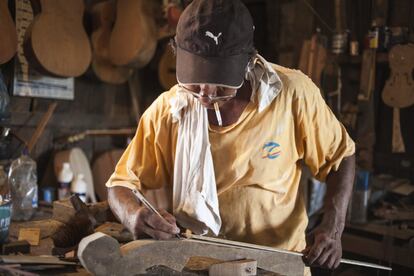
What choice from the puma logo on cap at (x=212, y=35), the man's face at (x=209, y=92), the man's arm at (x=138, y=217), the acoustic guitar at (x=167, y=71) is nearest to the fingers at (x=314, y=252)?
the man's arm at (x=138, y=217)

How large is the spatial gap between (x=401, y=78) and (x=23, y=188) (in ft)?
8.09

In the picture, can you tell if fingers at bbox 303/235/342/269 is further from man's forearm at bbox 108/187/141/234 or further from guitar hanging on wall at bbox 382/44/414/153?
guitar hanging on wall at bbox 382/44/414/153

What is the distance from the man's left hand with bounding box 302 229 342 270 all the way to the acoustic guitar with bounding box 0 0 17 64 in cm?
198

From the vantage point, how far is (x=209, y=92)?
1.49 m

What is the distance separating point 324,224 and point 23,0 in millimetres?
2339

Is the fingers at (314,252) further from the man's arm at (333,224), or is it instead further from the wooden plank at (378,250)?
the wooden plank at (378,250)

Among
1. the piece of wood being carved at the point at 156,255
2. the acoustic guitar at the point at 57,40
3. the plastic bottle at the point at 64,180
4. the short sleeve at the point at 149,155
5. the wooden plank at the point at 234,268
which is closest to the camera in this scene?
the piece of wood being carved at the point at 156,255

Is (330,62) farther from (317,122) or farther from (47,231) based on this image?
(47,231)

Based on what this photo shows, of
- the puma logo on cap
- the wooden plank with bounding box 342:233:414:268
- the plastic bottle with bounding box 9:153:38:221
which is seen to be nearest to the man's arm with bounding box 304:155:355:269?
the puma logo on cap

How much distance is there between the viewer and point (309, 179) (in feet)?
10.8

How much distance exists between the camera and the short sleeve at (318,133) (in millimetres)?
1604

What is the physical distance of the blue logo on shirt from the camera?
5.26 feet

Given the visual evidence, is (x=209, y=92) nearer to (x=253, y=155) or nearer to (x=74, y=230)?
(x=253, y=155)

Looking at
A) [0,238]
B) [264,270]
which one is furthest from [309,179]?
[0,238]
